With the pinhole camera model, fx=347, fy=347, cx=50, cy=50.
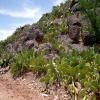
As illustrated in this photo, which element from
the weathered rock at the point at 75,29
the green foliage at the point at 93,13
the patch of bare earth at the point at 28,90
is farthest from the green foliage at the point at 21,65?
the weathered rock at the point at 75,29

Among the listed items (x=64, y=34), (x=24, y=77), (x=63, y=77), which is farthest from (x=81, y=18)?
(x=63, y=77)

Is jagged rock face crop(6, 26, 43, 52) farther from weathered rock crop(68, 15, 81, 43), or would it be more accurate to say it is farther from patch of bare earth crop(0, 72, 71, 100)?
patch of bare earth crop(0, 72, 71, 100)

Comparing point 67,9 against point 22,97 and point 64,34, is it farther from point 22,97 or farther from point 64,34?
point 22,97

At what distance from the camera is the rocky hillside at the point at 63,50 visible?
36.6 feet

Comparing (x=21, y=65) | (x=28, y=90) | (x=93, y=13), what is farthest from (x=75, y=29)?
(x=28, y=90)

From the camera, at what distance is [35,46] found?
17.5m

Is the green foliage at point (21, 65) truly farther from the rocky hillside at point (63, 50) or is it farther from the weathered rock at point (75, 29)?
the weathered rock at point (75, 29)

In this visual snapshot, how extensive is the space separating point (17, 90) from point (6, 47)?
834 cm

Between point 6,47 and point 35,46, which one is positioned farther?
point 6,47

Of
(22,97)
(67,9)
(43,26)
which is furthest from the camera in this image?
(67,9)

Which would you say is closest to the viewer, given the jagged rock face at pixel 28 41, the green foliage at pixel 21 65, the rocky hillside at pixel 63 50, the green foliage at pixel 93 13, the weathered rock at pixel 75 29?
the rocky hillside at pixel 63 50

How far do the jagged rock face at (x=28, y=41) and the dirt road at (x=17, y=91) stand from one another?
4.47m

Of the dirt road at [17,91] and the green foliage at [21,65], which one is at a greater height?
the green foliage at [21,65]

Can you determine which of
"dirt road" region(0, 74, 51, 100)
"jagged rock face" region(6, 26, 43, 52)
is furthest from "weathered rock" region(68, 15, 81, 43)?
"dirt road" region(0, 74, 51, 100)
